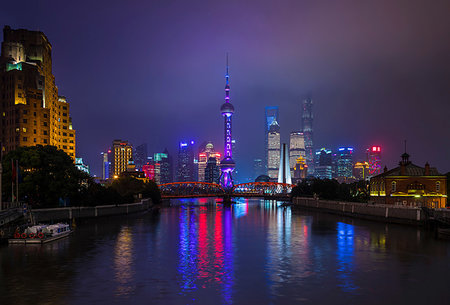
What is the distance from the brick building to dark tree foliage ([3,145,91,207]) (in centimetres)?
6763

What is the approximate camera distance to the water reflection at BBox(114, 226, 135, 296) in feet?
106

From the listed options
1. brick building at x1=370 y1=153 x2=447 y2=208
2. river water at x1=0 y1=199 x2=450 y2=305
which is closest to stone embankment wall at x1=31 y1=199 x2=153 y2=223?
river water at x1=0 y1=199 x2=450 y2=305

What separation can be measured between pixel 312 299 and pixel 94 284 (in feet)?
52.7

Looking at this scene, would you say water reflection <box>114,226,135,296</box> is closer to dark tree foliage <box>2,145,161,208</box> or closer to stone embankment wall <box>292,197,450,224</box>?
dark tree foliage <box>2,145,161,208</box>

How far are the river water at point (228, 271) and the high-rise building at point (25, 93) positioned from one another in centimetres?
9106

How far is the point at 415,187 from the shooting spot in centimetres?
9744

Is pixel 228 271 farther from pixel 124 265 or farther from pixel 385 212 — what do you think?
pixel 385 212

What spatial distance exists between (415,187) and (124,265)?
250ft

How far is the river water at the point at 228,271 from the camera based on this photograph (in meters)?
29.9

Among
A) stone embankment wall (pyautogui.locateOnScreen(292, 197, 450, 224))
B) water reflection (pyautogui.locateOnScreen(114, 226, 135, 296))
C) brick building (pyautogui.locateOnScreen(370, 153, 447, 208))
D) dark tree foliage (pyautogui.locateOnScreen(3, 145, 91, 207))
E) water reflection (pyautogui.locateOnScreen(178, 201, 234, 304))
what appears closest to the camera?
water reflection (pyautogui.locateOnScreen(114, 226, 135, 296))

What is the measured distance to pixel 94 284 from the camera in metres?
33.2

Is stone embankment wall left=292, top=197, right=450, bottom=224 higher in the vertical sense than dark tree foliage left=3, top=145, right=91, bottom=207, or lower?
lower

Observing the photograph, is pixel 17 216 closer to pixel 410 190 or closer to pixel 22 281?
pixel 22 281

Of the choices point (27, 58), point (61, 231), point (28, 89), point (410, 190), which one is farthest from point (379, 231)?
point (27, 58)
